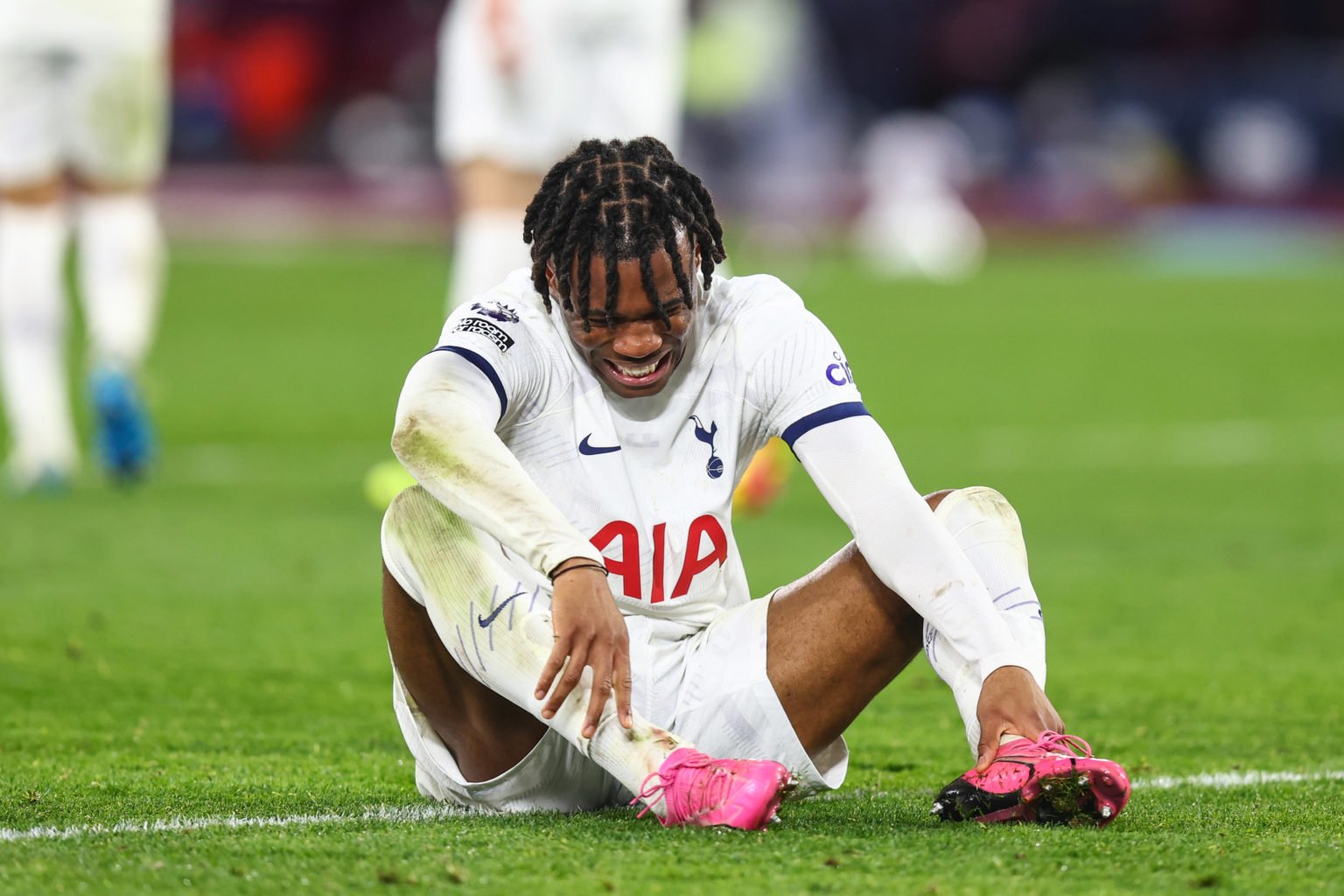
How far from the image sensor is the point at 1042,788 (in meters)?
2.89

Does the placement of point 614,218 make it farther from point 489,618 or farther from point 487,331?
point 489,618

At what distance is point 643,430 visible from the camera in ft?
10.4

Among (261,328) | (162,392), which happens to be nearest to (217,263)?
(261,328)

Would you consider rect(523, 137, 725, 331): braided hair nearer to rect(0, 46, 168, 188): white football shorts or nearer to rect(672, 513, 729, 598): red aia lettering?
rect(672, 513, 729, 598): red aia lettering

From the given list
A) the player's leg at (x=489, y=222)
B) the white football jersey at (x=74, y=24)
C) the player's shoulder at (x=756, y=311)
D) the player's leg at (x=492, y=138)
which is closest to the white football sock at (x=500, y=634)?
the player's shoulder at (x=756, y=311)

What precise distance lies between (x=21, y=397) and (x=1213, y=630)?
4.14m

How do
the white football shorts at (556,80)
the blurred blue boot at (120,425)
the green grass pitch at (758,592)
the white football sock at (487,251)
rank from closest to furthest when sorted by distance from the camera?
the green grass pitch at (758,592) < the white football sock at (487,251) < the white football shorts at (556,80) < the blurred blue boot at (120,425)

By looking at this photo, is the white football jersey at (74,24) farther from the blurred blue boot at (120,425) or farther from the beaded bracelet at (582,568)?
the beaded bracelet at (582,568)

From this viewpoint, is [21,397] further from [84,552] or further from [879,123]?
[879,123]

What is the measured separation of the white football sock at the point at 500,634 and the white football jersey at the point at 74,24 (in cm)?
475

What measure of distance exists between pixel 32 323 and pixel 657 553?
461 cm

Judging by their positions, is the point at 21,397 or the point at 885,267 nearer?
the point at 21,397

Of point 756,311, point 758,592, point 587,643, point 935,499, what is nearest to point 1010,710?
point 935,499

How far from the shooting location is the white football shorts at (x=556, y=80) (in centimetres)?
660
